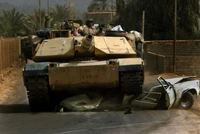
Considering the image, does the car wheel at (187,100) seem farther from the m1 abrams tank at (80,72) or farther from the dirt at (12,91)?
the dirt at (12,91)

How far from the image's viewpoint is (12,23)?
1732 inches

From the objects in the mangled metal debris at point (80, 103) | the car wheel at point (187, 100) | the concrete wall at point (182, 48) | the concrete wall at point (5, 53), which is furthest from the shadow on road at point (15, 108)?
the concrete wall at point (182, 48)

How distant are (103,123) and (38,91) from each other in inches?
75.6

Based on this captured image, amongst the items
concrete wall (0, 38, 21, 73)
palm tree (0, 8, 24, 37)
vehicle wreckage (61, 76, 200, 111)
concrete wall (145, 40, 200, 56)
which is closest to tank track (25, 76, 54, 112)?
vehicle wreckage (61, 76, 200, 111)

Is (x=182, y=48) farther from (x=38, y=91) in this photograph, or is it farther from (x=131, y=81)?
(x=38, y=91)

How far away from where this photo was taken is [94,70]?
9.22 metres

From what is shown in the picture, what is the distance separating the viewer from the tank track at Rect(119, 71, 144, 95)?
9211mm

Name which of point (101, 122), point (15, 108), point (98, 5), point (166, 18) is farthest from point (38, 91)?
point (98, 5)

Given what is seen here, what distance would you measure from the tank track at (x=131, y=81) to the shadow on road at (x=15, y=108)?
230 centimetres

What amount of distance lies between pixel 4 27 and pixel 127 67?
114 feet

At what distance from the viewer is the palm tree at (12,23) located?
4284 centimetres

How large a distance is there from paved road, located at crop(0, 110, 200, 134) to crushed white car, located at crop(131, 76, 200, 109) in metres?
0.37

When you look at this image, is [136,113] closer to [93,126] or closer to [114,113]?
[114,113]

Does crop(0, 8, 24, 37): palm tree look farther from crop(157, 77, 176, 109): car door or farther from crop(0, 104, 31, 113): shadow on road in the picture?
crop(157, 77, 176, 109): car door
